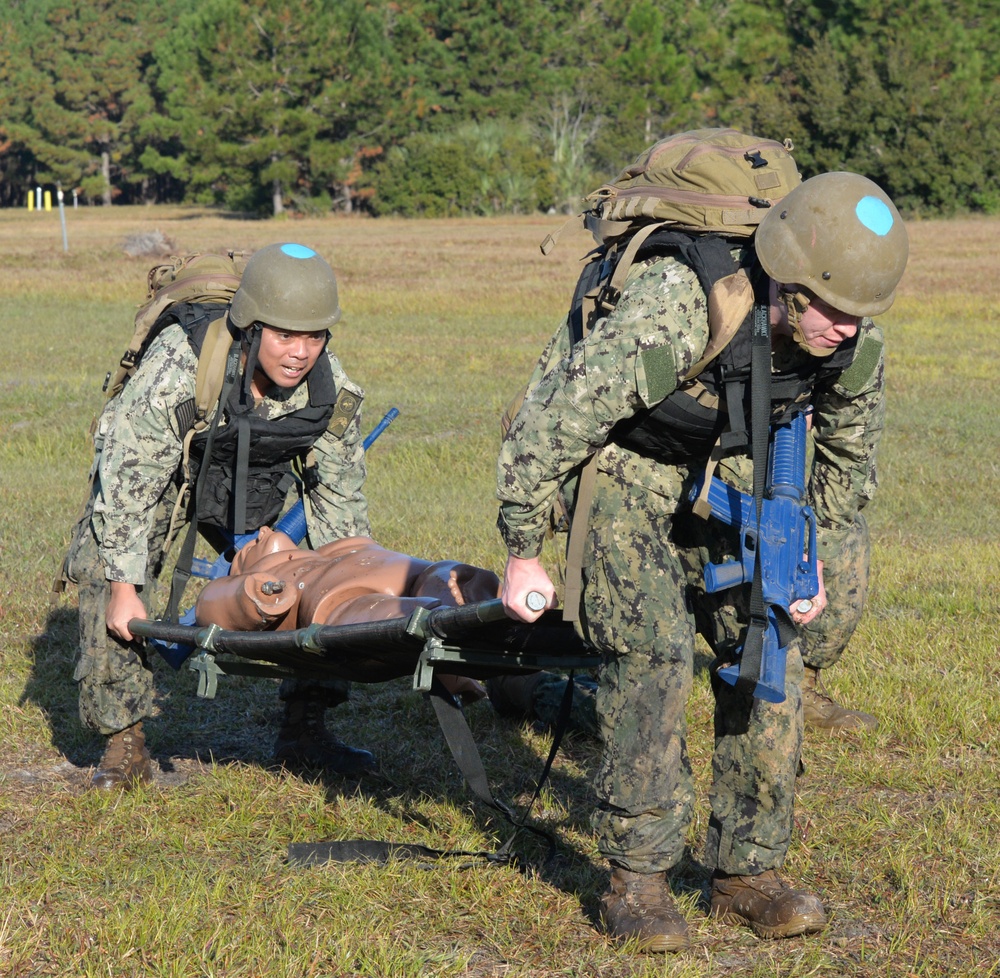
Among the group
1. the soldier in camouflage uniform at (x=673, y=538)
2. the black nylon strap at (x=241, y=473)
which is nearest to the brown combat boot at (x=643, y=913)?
→ the soldier in camouflage uniform at (x=673, y=538)

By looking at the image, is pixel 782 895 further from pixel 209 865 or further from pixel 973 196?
pixel 973 196

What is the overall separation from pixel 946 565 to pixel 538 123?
65.2m

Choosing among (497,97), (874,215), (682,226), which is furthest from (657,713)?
(497,97)

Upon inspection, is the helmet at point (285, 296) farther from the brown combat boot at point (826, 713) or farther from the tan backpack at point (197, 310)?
the brown combat boot at point (826, 713)

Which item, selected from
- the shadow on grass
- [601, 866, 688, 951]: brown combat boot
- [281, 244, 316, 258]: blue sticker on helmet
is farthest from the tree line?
[601, 866, 688, 951]: brown combat boot

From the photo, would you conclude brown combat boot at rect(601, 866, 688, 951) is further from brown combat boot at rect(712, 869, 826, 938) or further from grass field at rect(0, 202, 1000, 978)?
brown combat boot at rect(712, 869, 826, 938)

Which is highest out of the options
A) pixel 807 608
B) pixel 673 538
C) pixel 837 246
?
pixel 837 246

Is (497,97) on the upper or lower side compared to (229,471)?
upper

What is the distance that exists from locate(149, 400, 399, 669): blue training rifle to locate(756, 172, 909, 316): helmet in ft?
7.77

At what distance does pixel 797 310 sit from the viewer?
142 inches

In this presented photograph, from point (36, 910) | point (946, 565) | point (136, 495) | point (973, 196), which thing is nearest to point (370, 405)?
point (946, 565)

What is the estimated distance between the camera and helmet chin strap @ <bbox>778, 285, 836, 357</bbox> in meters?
3.59

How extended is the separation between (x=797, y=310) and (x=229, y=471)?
2598mm

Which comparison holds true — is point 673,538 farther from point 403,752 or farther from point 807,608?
point 403,752
